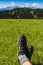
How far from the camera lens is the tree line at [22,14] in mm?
18861

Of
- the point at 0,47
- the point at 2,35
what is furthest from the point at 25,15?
the point at 0,47

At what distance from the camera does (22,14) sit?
19250 millimetres

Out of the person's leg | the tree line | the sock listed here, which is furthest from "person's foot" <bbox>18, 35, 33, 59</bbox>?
the tree line

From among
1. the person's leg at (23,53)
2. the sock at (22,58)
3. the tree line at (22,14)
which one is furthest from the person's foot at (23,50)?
the tree line at (22,14)

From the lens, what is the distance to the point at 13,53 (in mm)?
5496

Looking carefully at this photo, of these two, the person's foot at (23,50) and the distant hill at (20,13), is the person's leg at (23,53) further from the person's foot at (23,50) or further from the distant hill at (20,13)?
the distant hill at (20,13)

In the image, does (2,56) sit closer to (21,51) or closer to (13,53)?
(13,53)

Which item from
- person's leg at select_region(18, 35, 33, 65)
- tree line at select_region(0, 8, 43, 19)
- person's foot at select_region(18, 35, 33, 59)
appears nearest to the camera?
person's leg at select_region(18, 35, 33, 65)

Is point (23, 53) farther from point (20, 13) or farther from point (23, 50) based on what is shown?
point (20, 13)

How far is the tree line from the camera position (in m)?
18.9

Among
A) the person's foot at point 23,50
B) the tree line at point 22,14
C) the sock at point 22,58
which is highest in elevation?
the sock at point 22,58

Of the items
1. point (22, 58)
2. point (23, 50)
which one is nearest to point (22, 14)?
point (23, 50)

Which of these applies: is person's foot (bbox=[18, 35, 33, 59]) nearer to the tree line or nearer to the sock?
the sock

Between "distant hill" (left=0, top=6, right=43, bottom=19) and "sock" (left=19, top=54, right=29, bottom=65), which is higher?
"sock" (left=19, top=54, right=29, bottom=65)
